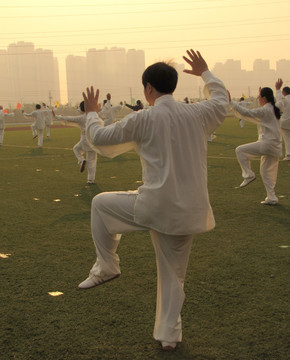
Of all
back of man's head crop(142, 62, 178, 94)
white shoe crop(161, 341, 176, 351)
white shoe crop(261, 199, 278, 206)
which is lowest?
white shoe crop(261, 199, 278, 206)

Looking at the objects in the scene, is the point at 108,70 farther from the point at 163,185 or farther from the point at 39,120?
the point at 163,185

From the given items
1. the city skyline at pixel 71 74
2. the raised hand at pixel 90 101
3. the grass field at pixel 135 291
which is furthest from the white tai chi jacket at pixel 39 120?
the city skyline at pixel 71 74

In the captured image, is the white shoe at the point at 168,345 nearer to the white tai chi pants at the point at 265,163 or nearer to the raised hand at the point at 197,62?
the raised hand at the point at 197,62

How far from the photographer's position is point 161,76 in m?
3.25

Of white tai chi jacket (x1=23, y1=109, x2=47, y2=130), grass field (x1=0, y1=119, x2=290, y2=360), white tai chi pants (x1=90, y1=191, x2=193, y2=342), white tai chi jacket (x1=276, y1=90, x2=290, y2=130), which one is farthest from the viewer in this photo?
white tai chi jacket (x1=23, y1=109, x2=47, y2=130)

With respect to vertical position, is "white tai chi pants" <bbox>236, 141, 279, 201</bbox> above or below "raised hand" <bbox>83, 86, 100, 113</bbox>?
below

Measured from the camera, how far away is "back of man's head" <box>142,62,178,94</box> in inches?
128

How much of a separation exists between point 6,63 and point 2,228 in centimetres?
15995

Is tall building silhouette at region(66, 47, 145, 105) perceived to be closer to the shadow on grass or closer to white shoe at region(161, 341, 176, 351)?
the shadow on grass

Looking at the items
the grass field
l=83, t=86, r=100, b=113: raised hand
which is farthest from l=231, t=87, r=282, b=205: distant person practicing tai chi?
l=83, t=86, r=100, b=113: raised hand

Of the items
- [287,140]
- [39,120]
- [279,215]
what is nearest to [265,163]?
[279,215]

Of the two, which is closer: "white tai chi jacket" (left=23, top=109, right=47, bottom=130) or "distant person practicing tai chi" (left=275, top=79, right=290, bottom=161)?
"distant person practicing tai chi" (left=275, top=79, right=290, bottom=161)

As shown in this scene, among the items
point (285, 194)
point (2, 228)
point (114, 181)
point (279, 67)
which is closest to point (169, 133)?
point (2, 228)

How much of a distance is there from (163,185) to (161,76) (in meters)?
0.76
